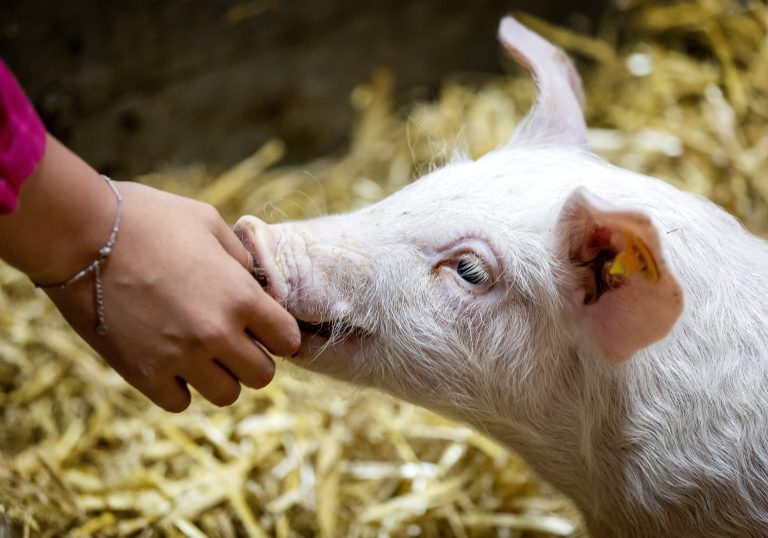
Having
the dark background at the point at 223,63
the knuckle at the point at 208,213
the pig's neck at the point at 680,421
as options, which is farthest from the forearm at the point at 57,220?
the dark background at the point at 223,63

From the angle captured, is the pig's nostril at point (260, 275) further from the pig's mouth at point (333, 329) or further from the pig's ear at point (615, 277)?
the pig's ear at point (615, 277)

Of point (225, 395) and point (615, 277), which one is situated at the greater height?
point (615, 277)

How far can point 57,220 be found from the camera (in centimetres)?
138

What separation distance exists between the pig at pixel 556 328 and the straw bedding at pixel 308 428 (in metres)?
0.27

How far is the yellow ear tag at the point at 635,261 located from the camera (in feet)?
4.60

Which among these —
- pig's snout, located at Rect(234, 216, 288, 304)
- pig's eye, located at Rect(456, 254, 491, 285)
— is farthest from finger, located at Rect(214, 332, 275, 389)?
pig's eye, located at Rect(456, 254, 491, 285)

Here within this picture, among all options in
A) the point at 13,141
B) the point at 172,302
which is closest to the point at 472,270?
the point at 172,302

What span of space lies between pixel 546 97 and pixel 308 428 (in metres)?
1.23

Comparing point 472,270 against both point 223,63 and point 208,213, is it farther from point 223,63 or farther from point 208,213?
point 223,63

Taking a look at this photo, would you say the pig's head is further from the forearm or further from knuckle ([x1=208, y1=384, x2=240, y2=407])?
the forearm

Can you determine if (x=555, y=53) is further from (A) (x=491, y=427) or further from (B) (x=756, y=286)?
(A) (x=491, y=427)

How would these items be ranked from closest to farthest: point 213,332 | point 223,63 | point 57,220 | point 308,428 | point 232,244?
1. point 57,220
2. point 213,332
3. point 232,244
4. point 308,428
5. point 223,63

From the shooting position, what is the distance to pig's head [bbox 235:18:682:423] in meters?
1.68

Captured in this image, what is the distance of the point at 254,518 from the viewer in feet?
7.86
